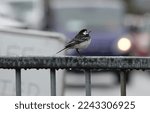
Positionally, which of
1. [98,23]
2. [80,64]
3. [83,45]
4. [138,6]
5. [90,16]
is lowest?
[80,64]

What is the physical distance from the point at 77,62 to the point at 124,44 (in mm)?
13169

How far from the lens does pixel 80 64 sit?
4605 mm

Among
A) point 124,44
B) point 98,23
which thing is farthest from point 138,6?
point 124,44

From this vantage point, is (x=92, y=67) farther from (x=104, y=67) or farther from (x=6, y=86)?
(x=6, y=86)

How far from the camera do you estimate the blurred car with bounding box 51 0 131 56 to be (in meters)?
17.5

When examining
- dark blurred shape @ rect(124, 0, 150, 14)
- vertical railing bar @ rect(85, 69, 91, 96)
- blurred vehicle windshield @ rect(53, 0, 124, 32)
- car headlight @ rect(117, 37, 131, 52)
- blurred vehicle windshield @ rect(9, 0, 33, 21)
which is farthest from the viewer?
dark blurred shape @ rect(124, 0, 150, 14)

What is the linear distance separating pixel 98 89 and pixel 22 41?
35.2 feet

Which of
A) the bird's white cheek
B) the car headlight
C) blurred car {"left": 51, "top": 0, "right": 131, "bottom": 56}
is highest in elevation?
blurred car {"left": 51, "top": 0, "right": 131, "bottom": 56}

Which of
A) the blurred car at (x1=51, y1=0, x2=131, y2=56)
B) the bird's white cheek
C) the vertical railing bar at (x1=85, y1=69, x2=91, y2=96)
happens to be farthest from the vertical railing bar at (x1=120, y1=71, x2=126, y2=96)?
the blurred car at (x1=51, y1=0, x2=131, y2=56)

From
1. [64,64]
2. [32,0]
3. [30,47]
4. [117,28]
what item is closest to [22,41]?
[30,47]

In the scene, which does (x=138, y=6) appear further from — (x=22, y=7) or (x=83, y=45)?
(x=83, y=45)

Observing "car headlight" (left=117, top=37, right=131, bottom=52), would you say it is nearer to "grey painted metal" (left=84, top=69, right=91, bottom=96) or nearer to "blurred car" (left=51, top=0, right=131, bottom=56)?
"blurred car" (left=51, top=0, right=131, bottom=56)

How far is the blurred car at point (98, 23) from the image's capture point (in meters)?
17.5

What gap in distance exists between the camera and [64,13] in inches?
778
